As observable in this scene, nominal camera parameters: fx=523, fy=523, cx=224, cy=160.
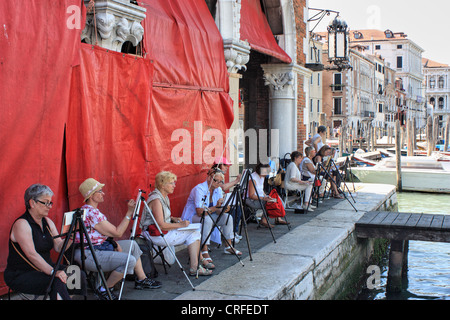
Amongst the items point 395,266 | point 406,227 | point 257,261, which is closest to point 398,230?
point 406,227

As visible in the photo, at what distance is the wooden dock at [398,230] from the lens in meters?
8.57

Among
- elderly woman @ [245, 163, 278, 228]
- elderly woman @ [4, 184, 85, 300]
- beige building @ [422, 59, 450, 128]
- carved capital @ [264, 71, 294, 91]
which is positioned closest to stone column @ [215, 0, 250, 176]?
elderly woman @ [245, 163, 278, 228]

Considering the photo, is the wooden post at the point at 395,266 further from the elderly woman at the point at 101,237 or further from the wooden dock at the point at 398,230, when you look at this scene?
the elderly woman at the point at 101,237

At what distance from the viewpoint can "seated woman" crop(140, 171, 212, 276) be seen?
5.79 m

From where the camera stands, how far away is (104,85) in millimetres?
5875

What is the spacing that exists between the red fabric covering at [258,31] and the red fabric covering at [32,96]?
5299mm

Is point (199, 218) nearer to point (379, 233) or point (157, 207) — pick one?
point (157, 207)

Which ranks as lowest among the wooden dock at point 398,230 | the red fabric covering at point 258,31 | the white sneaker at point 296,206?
the wooden dock at point 398,230

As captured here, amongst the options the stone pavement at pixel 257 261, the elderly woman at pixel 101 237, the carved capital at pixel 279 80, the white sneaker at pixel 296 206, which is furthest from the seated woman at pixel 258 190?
the carved capital at pixel 279 80

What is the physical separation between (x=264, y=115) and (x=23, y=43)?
8.87m

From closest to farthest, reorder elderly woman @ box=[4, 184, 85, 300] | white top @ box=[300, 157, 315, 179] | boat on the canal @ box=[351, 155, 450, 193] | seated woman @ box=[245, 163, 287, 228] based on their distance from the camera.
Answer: elderly woman @ box=[4, 184, 85, 300]
seated woman @ box=[245, 163, 287, 228]
white top @ box=[300, 157, 315, 179]
boat on the canal @ box=[351, 155, 450, 193]

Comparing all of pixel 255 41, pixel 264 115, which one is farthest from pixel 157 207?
pixel 264 115

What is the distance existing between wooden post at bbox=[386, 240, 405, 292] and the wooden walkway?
0.38 meters
